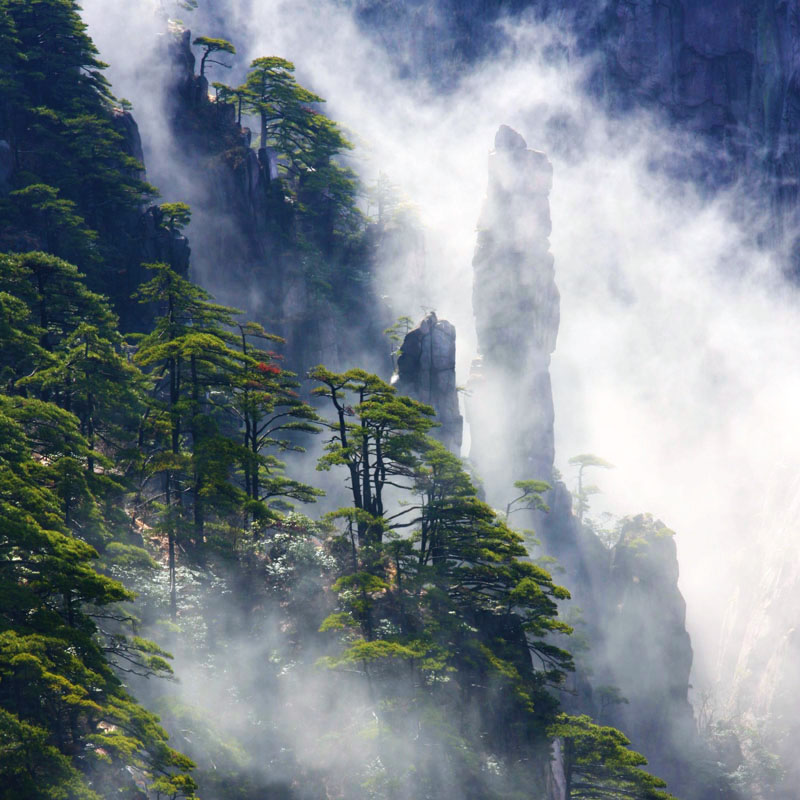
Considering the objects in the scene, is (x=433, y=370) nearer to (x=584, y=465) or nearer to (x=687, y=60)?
(x=584, y=465)

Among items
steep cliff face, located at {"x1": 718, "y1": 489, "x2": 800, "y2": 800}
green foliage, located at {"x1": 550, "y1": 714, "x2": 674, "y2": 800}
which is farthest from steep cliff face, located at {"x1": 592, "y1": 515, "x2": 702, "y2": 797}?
green foliage, located at {"x1": 550, "y1": 714, "x2": 674, "y2": 800}

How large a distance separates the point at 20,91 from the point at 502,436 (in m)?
39.6

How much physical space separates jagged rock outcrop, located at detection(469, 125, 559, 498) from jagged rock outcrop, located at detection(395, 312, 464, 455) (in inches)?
473

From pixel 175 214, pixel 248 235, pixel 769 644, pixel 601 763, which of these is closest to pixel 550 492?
pixel 769 644

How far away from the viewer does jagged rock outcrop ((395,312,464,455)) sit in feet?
183

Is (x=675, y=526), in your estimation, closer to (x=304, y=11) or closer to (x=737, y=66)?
(x=737, y=66)

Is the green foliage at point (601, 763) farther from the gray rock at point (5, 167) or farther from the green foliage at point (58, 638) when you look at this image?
the gray rock at point (5, 167)

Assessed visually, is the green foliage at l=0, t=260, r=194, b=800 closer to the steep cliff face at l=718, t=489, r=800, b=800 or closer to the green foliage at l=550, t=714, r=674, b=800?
the green foliage at l=550, t=714, r=674, b=800

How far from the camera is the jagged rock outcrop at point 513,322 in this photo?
2736 inches

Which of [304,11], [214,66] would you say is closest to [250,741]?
[214,66]

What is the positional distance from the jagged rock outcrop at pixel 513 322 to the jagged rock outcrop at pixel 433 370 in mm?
12011

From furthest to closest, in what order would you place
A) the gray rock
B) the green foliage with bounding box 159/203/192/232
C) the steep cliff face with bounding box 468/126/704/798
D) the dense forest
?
the steep cliff face with bounding box 468/126/704/798
the green foliage with bounding box 159/203/192/232
the gray rock
the dense forest

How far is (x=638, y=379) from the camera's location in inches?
4646

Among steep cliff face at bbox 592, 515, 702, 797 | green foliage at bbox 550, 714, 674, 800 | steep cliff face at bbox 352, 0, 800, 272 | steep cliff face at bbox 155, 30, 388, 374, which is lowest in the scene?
green foliage at bbox 550, 714, 674, 800
